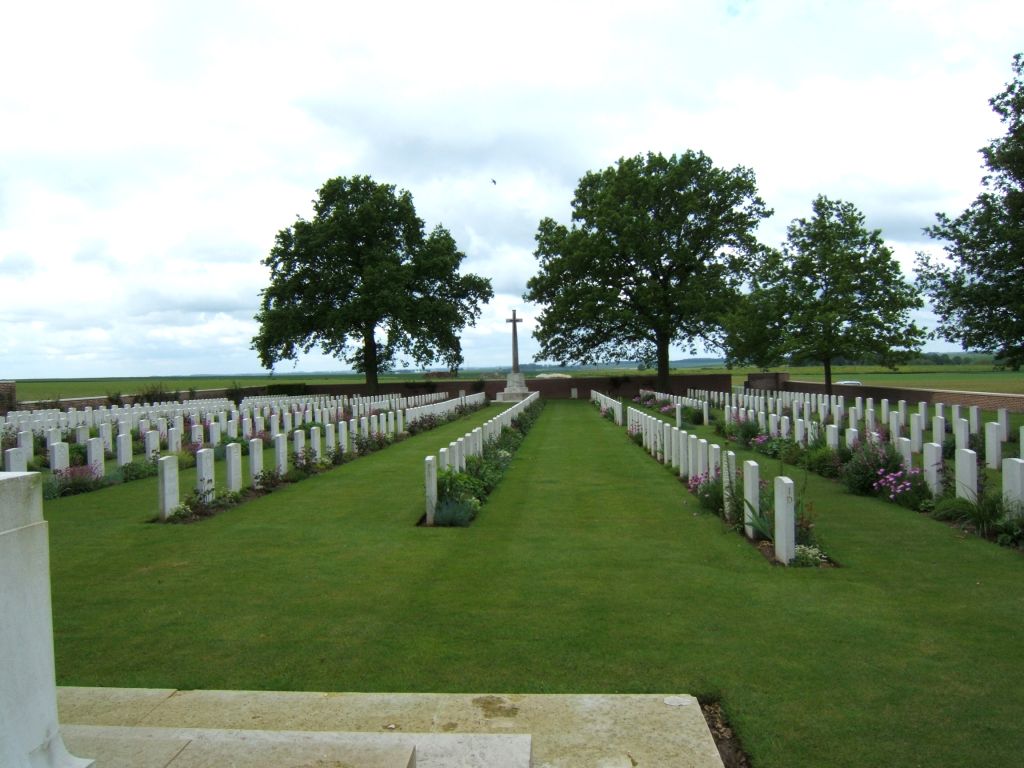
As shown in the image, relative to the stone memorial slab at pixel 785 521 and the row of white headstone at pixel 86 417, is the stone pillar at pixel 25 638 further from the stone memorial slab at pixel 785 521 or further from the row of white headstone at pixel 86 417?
the row of white headstone at pixel 86 417

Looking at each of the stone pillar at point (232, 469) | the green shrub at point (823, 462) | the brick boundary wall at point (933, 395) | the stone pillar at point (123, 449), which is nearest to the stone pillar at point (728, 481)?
the green shrub at point (823, 462)

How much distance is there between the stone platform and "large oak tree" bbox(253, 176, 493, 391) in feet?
118

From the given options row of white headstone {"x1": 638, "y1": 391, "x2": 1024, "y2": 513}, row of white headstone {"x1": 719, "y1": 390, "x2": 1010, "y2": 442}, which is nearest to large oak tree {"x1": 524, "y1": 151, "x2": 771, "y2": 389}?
row of white headstone {"x1": 719, "y1": 390, "x2": 1010, "y2": 442}

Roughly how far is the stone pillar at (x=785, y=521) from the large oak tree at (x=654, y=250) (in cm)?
3256

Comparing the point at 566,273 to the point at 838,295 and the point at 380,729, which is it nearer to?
the point at 838,295

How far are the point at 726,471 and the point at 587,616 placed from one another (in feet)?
13.0

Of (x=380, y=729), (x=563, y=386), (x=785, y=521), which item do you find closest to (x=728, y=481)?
(x=785, y=521)

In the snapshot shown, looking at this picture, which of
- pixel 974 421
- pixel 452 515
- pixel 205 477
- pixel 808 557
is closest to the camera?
pixel 808 557

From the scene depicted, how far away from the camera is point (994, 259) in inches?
674

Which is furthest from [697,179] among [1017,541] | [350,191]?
[1017,541]

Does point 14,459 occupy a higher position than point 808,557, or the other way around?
point 14,459

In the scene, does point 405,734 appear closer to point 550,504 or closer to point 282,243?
point 550,504

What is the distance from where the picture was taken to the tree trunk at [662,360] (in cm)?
4166

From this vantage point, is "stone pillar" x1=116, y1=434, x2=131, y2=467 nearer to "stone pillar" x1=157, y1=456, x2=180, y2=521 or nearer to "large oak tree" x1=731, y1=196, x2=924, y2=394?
"stone pillar" x1=157, y1=456, x2=180, y2=521
